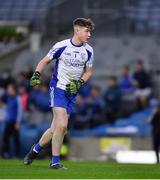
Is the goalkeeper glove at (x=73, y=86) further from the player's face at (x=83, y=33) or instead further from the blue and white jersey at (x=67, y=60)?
the player's face at (x=83, y=33)

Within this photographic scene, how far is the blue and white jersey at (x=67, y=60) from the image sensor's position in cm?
1490

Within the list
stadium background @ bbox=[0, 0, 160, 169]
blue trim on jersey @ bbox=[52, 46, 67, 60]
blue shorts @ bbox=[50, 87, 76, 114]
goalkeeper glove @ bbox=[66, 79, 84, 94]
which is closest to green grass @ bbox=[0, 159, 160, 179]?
blue shorts @ bbox=[50, 87, 76, 114]

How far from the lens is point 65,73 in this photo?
14984 millimetres

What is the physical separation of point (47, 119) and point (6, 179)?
1406 centimetres

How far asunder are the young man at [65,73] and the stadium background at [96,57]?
30.5 feet

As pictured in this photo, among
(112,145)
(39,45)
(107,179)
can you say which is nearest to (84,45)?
(107,179)

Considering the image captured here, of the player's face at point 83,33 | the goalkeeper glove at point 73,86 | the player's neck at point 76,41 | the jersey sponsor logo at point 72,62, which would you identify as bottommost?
the goalkeeper glove at point 73,86

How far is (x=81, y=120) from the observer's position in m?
27.1

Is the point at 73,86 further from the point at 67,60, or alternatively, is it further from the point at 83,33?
the point at 83,33

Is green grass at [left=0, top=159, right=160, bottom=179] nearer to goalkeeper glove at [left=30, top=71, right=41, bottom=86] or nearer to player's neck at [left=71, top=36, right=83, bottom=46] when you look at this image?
goalkeeper glove at [left=30, top=71, right=41, bottom=86]

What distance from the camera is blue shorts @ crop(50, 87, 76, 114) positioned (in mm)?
14836

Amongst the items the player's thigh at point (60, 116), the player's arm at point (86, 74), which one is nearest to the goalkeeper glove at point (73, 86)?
the player's arm at point (86, 74)

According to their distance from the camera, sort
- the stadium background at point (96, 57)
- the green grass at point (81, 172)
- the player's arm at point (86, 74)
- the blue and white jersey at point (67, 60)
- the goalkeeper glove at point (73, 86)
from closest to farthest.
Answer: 1. the green grass at point (81, 172)
2. the goalkeeper glove at point (73, 86)
3. the blue and white jersey at point (67, 60)
4. the player's arm at point (86, 74)
5. the stadium background at point (96, 57)

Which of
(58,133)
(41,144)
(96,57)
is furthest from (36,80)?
(96,57)
